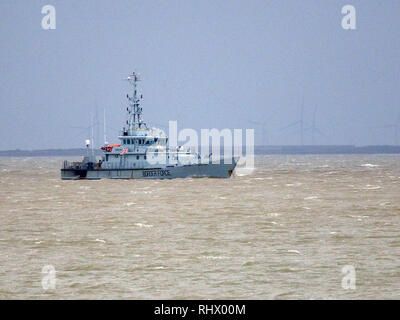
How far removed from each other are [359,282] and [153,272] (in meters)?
7.71

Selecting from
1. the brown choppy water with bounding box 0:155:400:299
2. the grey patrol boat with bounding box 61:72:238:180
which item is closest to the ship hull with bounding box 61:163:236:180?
the grey patrol boat with bounding box 61:72:238:180

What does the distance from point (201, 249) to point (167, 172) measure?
6144cm

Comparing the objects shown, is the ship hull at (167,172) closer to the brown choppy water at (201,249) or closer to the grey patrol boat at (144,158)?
the grey patrol boat at (144,158)

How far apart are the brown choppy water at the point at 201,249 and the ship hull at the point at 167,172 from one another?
107 ft

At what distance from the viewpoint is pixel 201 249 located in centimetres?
3022

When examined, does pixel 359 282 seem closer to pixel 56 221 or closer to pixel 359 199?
pixel 56 221

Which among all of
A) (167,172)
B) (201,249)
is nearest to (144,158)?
(167,172)

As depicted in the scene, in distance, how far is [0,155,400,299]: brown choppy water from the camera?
22.2 meters

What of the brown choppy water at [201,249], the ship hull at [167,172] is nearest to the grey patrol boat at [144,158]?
the ship hull at [167,172]

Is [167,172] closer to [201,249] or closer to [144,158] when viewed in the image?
[144,158]

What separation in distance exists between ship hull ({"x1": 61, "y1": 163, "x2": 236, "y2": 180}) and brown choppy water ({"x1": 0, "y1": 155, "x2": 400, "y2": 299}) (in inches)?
1290

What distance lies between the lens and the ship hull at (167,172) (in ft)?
299

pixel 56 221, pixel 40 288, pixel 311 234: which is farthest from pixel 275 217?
pixel 40 288
